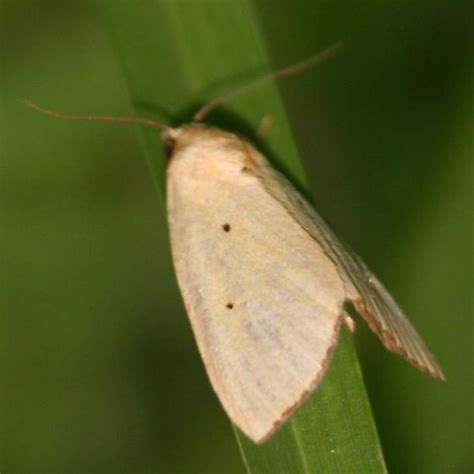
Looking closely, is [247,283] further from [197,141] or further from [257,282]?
[197,141]

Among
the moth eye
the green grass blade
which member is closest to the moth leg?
the green grass blade

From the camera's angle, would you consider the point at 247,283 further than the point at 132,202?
No

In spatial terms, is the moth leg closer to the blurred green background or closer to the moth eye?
the moth eye

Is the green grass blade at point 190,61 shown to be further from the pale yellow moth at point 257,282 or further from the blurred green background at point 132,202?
the blurred green background at point 132,202

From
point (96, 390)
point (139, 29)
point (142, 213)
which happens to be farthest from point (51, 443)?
point (139, 29)

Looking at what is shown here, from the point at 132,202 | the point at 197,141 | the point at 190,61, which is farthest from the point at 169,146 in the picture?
the point at 132,202

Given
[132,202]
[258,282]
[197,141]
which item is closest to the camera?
[258,282]
